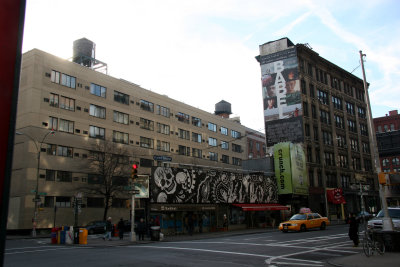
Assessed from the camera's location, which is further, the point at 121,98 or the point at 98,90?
the point at 121,98

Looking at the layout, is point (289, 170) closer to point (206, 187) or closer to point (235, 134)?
point (206, 187)

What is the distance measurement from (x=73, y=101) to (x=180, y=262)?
3989 cm

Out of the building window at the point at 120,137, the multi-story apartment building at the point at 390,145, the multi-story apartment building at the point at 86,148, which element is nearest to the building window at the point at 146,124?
the multi-story apartment building at the point at 86,148

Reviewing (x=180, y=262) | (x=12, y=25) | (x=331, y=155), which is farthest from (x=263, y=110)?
(x=12, y=25)

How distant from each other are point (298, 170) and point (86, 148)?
29.3m

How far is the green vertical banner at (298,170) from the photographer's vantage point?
48.4 m

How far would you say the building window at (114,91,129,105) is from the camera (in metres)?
55.4

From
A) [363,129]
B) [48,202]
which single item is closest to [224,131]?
[363,129]

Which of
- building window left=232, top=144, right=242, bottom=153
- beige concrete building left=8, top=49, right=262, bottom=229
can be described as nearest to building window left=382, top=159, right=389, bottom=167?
building window left=232, top=144, right=242, bottom=153

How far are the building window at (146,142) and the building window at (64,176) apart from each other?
14.3m

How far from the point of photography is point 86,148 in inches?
1917

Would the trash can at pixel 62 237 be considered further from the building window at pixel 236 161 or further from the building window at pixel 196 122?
the building window at pixel 236 161

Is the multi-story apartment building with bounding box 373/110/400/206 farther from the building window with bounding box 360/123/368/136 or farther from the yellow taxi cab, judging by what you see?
the building window with bounding box 360/123/368/136

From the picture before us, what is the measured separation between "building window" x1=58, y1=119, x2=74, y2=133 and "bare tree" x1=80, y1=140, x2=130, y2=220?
12.4ft
